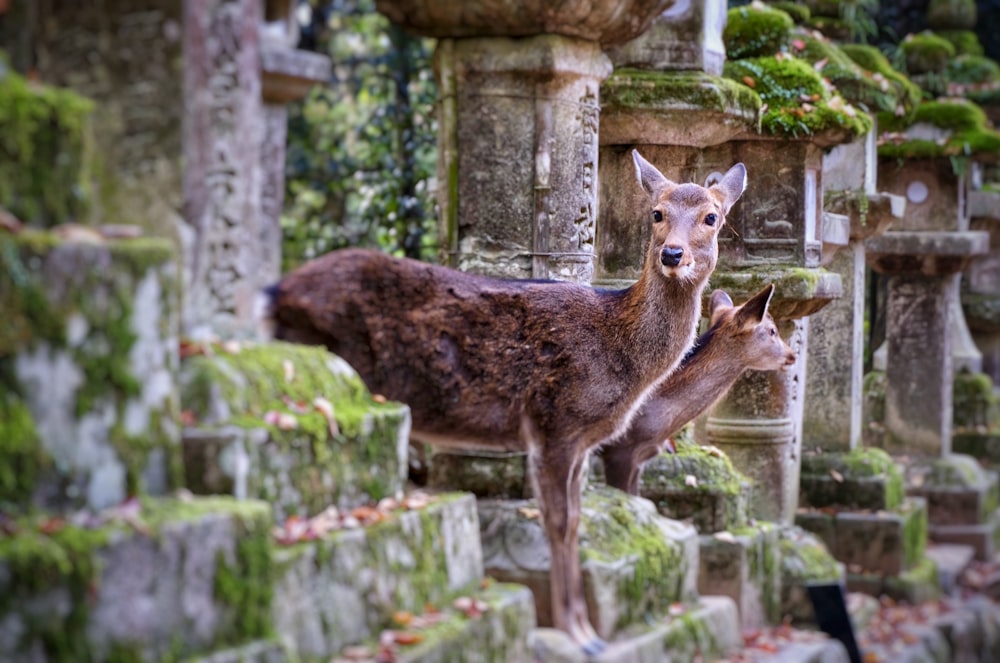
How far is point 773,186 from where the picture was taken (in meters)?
10.1

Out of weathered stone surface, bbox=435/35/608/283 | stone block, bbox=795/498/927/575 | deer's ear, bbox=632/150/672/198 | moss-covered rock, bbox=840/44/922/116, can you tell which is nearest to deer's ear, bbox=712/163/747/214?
deer's ear, bbox=632/150/672/198

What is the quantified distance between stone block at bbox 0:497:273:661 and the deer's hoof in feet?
7.32

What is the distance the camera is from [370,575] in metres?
5.69

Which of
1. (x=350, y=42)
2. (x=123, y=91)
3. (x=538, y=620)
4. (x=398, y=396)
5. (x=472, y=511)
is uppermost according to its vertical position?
(x=350, y=42)

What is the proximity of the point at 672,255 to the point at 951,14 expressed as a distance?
12.6 m

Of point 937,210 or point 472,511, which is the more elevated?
point 937,210

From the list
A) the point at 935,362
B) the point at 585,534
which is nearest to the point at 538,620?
the point at 585,534

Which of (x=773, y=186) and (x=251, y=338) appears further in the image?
(x=773, y=186)

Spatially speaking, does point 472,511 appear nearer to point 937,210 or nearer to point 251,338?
point 251,338

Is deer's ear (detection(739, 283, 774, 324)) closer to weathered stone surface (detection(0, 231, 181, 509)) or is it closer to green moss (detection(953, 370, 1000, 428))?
weathered stone surface (detection(0, 231, 181, 509))

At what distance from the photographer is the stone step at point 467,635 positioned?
18.2 feet

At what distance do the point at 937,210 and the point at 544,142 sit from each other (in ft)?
29.4

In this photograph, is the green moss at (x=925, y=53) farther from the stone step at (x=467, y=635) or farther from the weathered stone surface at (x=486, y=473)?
the stone step at (x=467, y=635)

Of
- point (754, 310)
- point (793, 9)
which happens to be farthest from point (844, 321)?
point (754, 310)
